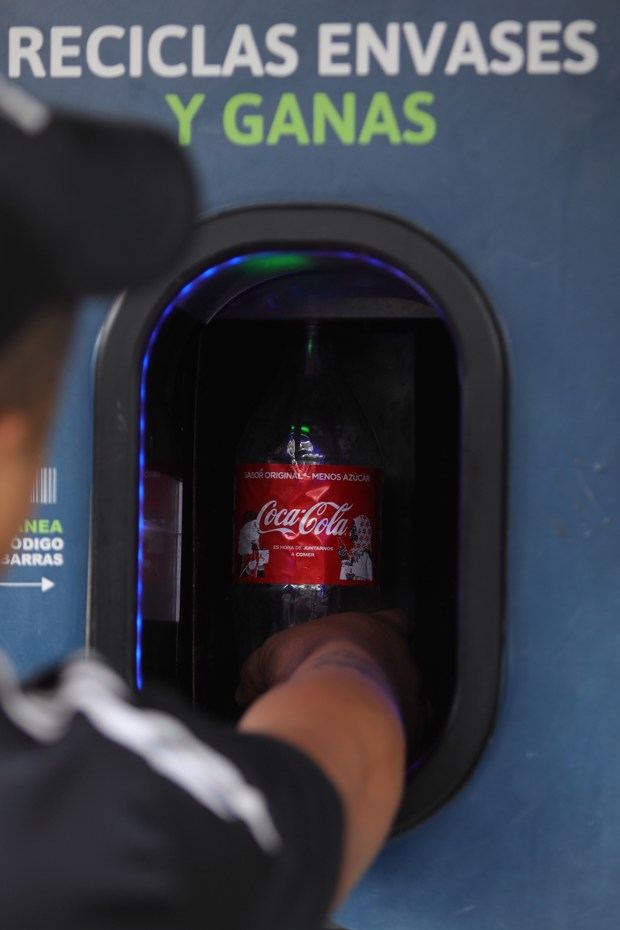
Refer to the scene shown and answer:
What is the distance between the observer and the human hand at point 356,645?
3.33 feet

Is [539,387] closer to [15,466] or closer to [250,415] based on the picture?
[250,415]

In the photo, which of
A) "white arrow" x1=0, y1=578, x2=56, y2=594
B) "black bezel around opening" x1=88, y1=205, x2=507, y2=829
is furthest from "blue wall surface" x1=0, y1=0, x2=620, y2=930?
"white arrow" x1=0, y1=578, x2=56, y2=594

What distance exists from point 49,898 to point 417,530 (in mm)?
773

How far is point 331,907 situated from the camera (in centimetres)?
59

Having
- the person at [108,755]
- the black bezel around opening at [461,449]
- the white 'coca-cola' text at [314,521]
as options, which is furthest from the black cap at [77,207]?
the white 'coca-cola' text at [314,521]

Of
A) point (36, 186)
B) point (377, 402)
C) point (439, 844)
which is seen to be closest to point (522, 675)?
point (439, 844)

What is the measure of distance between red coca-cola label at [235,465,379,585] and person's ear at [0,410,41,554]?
0.56m

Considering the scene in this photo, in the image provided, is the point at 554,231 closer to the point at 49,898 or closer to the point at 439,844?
the point at 439,844

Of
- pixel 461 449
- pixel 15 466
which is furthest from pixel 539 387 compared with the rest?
pixel 15 466

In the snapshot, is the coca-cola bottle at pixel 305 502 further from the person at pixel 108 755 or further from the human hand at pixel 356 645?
the person at pixel 108 755

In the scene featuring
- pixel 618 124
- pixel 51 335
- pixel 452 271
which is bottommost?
pixel 51 335

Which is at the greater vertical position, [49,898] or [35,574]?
[35,574]

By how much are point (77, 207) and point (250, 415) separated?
78cm

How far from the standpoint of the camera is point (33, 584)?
39.5 inches
